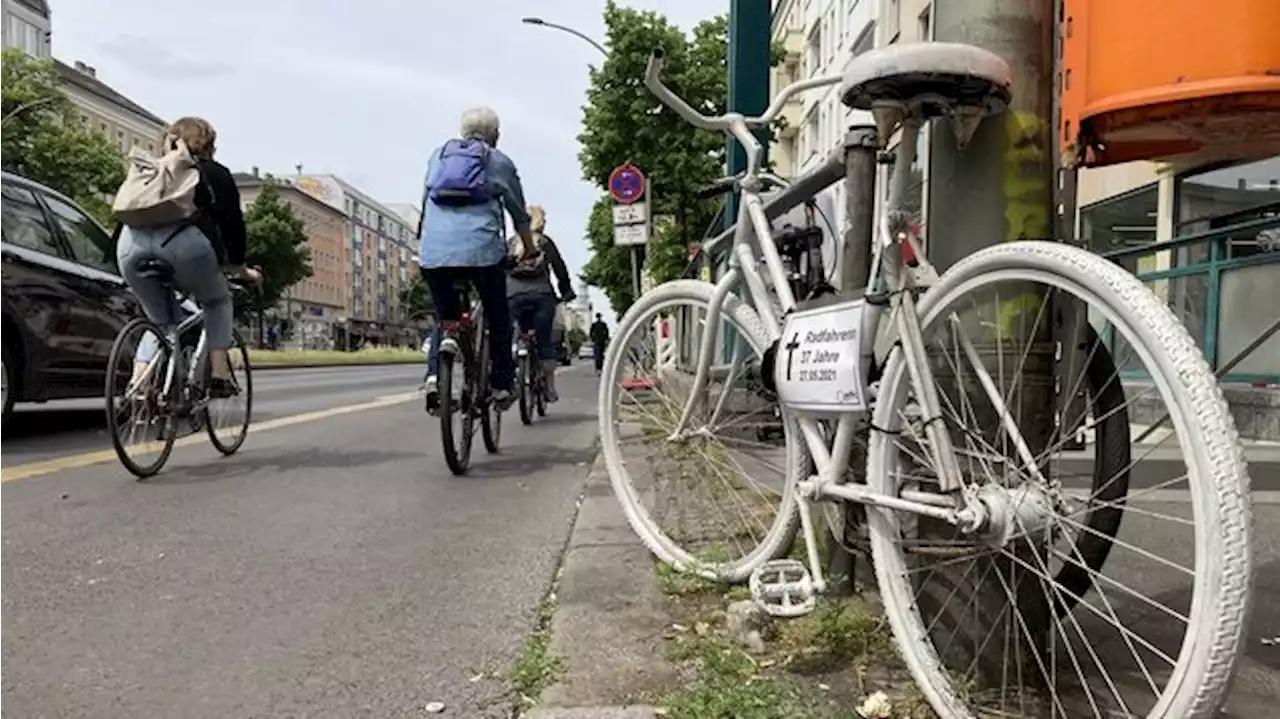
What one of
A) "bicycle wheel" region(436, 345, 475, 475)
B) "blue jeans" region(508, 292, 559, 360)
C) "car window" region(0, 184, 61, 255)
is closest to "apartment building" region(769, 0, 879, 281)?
"blue jeans" region(508, 292, 559, 360)

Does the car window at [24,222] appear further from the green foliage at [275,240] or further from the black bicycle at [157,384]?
the green foliage at [275,240]

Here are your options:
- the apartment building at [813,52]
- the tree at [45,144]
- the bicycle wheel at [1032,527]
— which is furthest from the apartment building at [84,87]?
the bicycle wheel at [1032,527]

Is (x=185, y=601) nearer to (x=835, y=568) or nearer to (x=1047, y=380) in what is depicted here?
(x=835, y=568)

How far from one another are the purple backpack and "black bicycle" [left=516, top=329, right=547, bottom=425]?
119 inches

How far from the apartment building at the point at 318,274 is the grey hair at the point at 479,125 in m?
106

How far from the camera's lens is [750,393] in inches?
134

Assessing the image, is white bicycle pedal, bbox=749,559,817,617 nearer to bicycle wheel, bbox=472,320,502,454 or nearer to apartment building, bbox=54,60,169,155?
bicycle wheel, bbox=472,320,502,454

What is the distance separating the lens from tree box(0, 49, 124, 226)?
45.6 metres

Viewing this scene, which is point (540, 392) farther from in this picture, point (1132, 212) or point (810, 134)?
point (810, 134)

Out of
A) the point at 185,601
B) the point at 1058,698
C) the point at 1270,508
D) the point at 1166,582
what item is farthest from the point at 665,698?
the point at 1270,508

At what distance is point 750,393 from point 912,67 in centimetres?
143

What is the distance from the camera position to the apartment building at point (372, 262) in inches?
5694

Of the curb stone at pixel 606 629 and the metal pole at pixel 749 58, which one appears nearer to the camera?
the curb stone at pixel 606 629

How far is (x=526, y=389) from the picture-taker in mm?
9000
